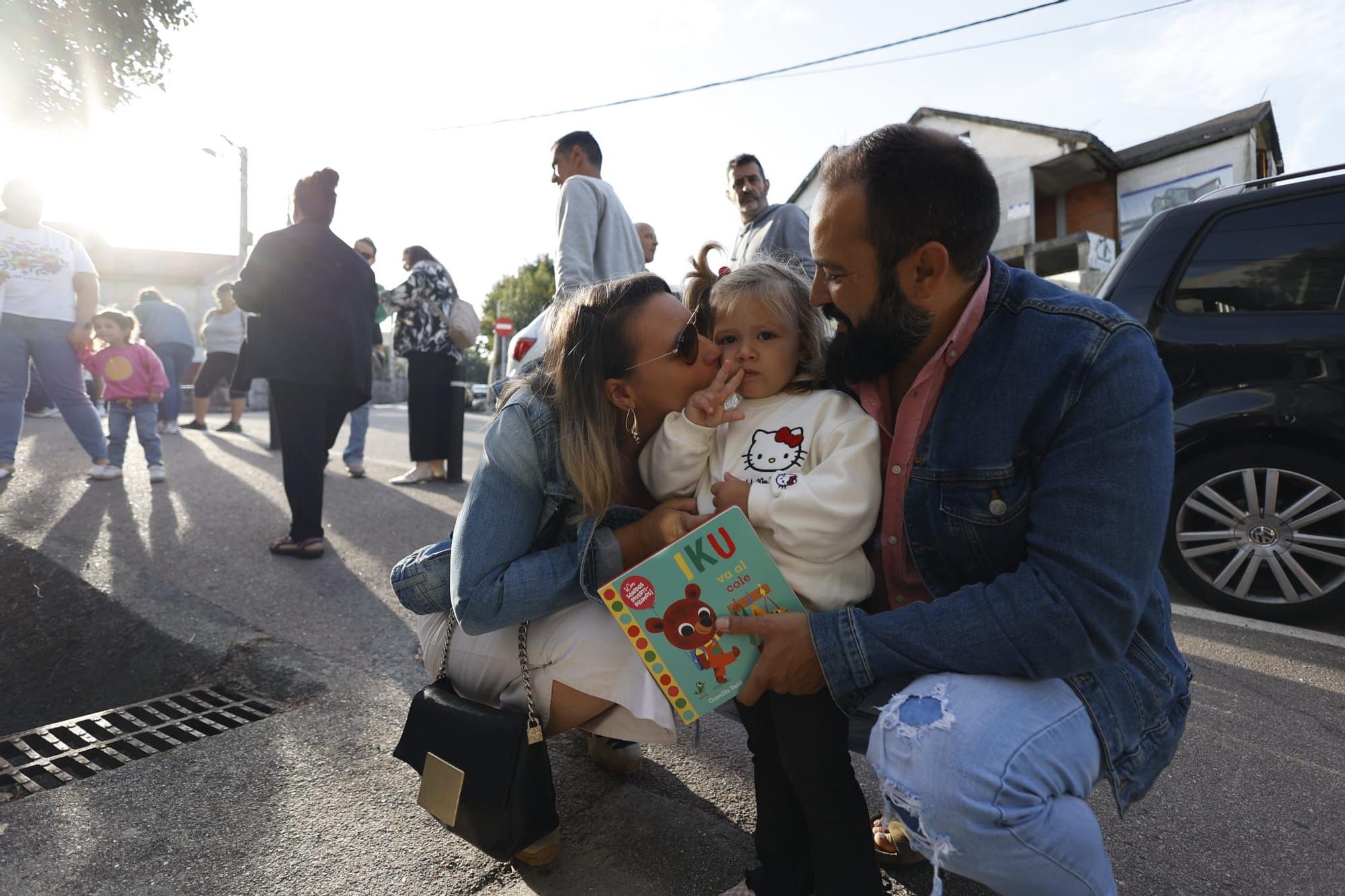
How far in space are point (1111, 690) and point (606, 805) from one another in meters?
1.24

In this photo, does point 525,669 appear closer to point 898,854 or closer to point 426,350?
point 898,854

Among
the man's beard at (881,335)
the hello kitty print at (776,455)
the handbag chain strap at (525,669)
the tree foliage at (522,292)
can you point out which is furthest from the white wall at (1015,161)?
the tree foliage at (522,292)

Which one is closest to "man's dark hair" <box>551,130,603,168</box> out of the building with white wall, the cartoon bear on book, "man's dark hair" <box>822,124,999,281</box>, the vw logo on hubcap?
"man's dark hair" <box>822,124,999,281</box>

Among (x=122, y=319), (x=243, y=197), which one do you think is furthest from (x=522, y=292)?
(x=122, y=319)

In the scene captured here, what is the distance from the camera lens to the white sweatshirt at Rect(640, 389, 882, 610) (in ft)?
5.19

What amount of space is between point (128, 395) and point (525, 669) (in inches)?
221

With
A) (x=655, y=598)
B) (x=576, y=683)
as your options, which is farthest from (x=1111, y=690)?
(x=576, y=683)

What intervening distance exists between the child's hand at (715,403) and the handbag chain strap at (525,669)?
24.0 inches

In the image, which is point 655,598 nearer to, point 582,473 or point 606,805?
point 582,473

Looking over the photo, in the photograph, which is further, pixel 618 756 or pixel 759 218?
pixel 759 218

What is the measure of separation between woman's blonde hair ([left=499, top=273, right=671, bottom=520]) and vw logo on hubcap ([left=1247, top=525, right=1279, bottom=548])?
312 centimetres

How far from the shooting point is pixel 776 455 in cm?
173

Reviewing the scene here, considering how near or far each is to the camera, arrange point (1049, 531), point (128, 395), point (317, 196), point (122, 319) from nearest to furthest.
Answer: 1. point (1049, 531)
2. point (317, 196)
3. point (128, 395)
4. point (122, 319)

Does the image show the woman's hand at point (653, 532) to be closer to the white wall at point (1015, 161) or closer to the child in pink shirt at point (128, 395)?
the child in pink shirt at point (128, 395)
